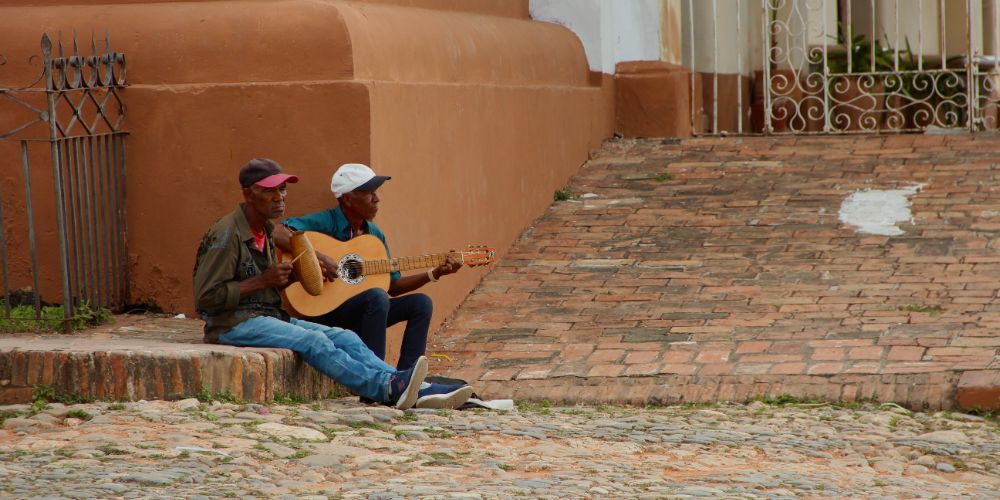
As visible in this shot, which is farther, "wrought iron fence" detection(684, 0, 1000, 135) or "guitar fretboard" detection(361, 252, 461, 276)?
"wrought iron fence" detection(684, 0, 1000, 135)

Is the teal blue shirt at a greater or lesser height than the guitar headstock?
greater

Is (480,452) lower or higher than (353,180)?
lower

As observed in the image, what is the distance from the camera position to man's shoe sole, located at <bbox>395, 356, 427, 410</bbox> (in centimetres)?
611

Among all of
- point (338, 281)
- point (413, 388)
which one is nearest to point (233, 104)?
point (338, 281)

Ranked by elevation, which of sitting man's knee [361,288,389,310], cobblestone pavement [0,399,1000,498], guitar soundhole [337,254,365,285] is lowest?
cobblestone pavement [0,399,1000,498]

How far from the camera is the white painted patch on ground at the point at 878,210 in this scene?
30.7 ft

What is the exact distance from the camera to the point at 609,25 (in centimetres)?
1151

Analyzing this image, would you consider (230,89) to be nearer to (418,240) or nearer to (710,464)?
(418,240)

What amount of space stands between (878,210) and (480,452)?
16.9ft

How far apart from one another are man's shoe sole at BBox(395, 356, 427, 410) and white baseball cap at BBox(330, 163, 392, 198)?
3.41 feet

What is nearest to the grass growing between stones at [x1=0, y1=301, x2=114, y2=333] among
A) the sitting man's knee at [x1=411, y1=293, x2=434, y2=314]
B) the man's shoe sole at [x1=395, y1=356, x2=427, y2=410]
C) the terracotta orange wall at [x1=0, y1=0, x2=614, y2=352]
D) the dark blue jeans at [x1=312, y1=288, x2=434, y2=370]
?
the terracotta orange wall at [x1=0, y1=0, x2=614, y2=352]

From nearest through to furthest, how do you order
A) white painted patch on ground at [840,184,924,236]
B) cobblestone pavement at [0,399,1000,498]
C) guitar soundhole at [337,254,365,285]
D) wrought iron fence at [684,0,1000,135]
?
cobblestone pavement at [0,399,1000,498]
guitar soundhole at [337,254,365,285]
white painted patch on ground at [840,184,924,236]
wrought iron fence at [684,0,1000,135]

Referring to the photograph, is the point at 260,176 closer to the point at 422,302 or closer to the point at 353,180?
the point at 353,180

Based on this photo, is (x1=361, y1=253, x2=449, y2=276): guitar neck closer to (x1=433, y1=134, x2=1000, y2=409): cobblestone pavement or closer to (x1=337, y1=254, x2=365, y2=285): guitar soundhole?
(x1=337, y1=254, x2=365, y2=285): guitar soundhole
